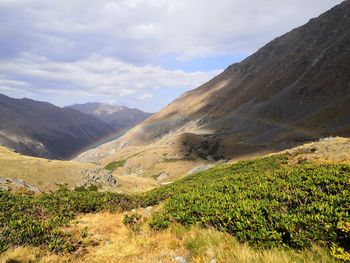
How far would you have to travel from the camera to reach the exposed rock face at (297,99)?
11244 cm

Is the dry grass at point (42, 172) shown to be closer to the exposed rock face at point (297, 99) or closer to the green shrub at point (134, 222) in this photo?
the green shrub at point (134, 222)

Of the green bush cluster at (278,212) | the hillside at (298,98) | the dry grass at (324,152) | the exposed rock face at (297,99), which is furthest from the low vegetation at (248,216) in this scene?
the exposed rock face at (297,99)

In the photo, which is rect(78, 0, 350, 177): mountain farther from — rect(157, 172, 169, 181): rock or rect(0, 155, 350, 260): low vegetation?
rect(0, 155, 350, 260): low vegetation

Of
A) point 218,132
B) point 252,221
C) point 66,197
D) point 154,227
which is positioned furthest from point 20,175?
point 218,132

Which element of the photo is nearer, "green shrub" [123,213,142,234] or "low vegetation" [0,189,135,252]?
"low vegetation" [0,189,135,252]

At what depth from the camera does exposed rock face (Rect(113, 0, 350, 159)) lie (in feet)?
369

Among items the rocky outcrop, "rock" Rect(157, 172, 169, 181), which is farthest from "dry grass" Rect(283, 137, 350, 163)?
"rock" Rect(157, 172, 169, 181)

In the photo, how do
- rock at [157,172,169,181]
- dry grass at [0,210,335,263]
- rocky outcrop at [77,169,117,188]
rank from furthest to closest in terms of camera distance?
rock at [157,172,169,181] → rocky outcrop at [77,169,117,188] → dry grass at [0,210,335,263]

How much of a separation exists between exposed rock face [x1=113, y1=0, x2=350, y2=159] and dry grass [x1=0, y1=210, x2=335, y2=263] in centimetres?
9415

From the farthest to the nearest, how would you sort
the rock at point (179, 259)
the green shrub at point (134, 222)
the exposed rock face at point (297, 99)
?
the exposed rock face at point (297, 99)
the green shrub at point (134, 222)
the rock at point (179, 259)

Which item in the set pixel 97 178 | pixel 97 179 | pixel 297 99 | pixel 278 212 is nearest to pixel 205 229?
pixel 278 212

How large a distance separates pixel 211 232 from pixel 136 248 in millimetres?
2411

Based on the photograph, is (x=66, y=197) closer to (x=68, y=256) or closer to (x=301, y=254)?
(x=68, y=256)

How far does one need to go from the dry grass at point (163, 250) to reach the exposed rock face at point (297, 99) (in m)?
94.2
